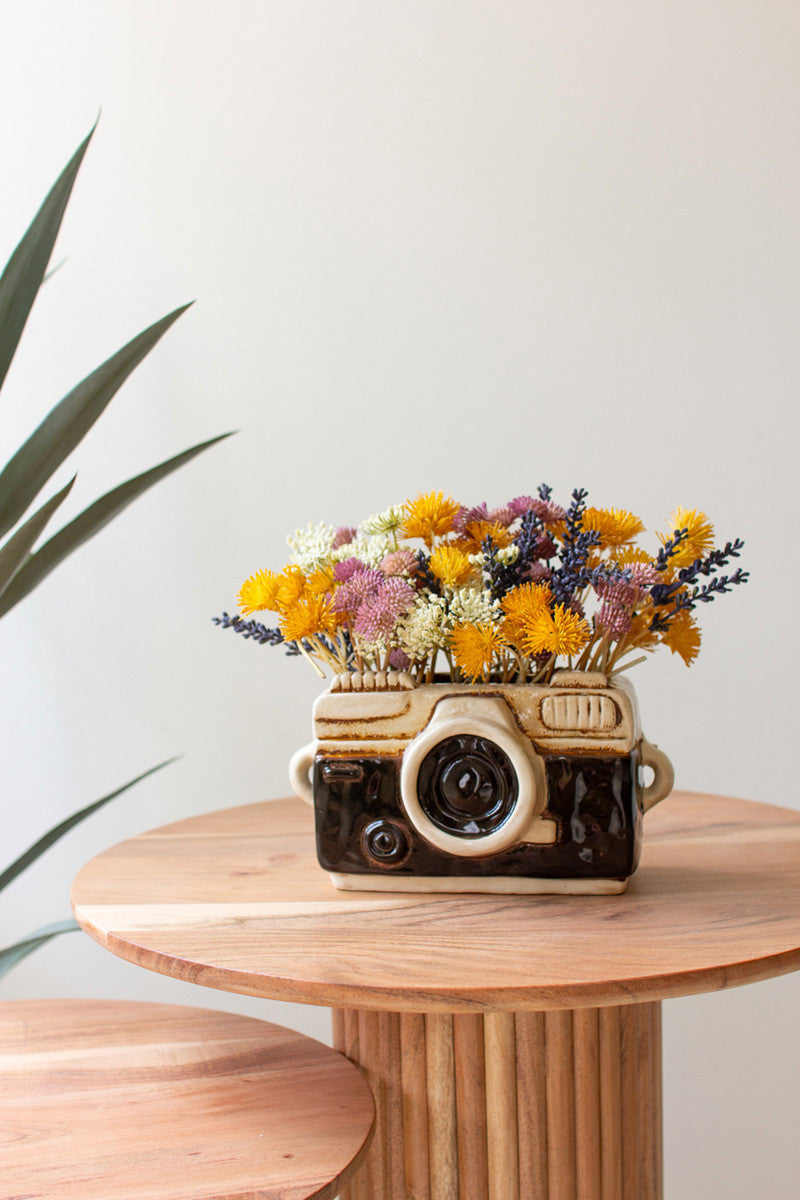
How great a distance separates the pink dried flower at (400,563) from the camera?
1.07m

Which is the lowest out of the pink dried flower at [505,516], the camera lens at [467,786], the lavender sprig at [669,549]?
the camera lens at [467,786]

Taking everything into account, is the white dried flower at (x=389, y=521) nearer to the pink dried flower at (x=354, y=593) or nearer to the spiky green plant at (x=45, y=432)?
the pink dried flower at (x=354, y=593)

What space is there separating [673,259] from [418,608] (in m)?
1.09

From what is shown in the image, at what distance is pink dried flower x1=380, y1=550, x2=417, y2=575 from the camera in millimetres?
1066

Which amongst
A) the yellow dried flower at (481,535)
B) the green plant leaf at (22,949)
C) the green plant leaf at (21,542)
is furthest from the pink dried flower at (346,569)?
the green plant leaf at (22,949)

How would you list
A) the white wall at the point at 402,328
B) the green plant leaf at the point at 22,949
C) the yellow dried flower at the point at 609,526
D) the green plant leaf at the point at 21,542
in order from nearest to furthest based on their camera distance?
the yellow dried flower at the point at 609,526 < the green plant leaf at the point at 21,542 < the green plant leaf at the point at 22,949 < the white wall at the point at 402,328

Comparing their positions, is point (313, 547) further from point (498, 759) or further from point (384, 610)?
point (498, 759)

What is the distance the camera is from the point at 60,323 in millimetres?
1959

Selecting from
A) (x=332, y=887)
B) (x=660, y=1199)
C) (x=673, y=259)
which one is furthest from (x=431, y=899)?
(x=673, y=259)

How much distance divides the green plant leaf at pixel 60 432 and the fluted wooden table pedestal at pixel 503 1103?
26.5 inches

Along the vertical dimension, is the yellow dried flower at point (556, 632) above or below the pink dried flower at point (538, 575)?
below

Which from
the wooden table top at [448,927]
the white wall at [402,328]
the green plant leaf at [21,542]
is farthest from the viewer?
the white wall at [402,328]

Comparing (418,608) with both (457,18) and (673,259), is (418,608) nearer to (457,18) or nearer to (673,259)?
(673,259)

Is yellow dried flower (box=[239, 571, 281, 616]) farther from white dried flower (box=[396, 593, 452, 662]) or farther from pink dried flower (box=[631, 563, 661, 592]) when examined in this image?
pink dried flower (box=[631, 563, 661, 592])
